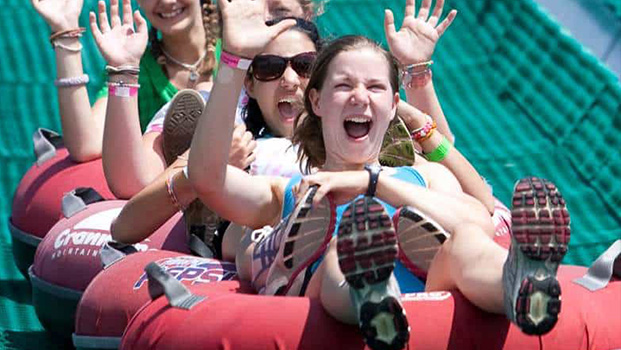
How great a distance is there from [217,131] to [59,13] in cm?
137

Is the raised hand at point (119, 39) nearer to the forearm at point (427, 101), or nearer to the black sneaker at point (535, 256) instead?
the forearm at point (427, 101)

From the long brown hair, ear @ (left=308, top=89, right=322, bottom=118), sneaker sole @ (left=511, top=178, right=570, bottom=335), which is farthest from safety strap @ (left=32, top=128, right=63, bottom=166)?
sneaker sole @ (left=511, top=178, right=570, bottom=335)

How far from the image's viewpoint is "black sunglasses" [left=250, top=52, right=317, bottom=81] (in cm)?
301

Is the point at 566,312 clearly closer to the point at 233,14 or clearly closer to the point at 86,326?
the point at 233,14

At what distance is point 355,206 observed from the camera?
6.96 ft

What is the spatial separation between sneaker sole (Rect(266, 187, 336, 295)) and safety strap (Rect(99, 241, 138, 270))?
532 mm

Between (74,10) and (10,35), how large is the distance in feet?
7.43

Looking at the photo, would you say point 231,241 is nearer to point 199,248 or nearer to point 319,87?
point 199,248

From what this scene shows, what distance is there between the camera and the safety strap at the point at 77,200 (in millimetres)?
3311

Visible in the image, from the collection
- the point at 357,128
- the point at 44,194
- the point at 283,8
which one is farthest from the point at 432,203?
the point at 44,194

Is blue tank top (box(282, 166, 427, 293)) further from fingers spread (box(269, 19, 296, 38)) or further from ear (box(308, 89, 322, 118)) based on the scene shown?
fingers spread (box(269, 19, 296, 38))

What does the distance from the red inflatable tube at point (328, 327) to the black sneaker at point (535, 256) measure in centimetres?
11

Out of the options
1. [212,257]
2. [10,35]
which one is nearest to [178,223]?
[212,257]

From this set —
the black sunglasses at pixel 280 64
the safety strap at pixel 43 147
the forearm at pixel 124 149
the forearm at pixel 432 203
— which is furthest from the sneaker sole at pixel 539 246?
the safety strap at pixel 43 147
